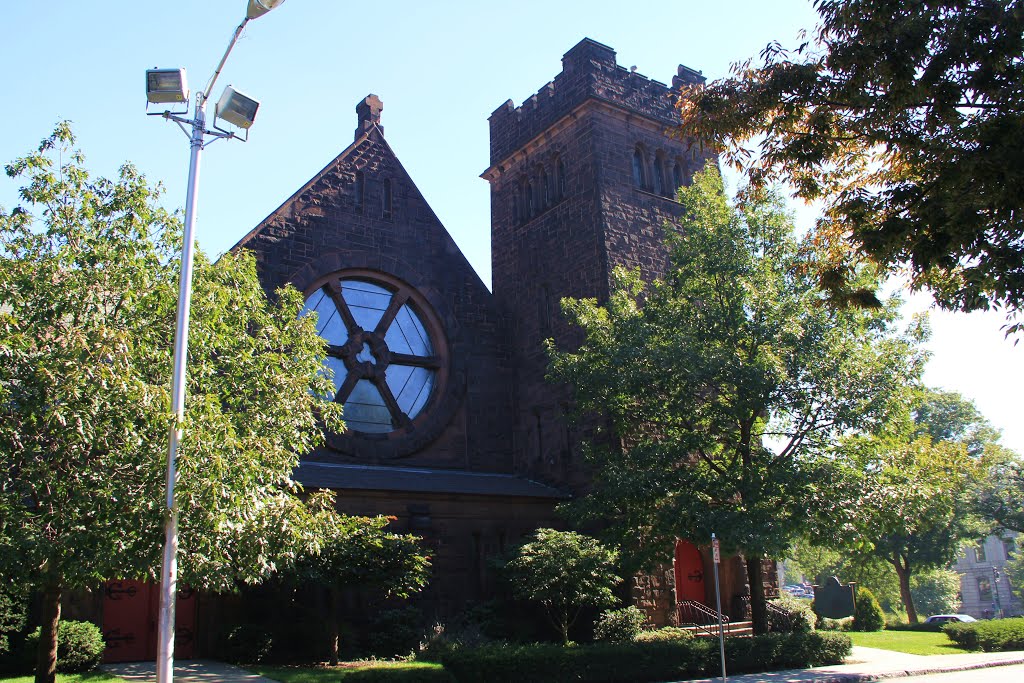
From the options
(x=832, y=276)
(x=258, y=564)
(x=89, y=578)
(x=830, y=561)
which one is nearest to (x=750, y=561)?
(x=832, y=276)

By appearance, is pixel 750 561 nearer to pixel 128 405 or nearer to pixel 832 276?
pixel 832 276

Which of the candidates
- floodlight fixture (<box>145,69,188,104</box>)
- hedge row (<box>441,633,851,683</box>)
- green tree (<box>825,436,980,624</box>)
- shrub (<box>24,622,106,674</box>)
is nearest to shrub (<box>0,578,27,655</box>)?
shrub (<box>24,622,106,674</box>)

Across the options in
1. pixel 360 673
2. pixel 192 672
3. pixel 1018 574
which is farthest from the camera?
pixel 1018 574

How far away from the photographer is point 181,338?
10.9m

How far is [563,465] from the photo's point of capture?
2445 cm

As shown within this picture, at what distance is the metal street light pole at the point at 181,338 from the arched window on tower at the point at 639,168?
17543mm

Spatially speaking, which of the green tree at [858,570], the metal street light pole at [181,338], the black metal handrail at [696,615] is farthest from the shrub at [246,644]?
the green tree at [858,570]

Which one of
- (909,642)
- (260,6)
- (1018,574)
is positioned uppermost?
(260,6)

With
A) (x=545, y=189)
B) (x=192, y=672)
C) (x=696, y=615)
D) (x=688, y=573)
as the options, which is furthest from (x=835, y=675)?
(x=545, y=189)

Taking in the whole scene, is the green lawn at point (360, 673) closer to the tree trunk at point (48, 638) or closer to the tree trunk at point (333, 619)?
the tree trunk at point (333, 619)

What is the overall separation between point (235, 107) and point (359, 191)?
1411 cm

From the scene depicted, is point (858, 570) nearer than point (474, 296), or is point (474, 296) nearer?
point (474, 296)

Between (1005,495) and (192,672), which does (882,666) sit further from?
(1005,495)

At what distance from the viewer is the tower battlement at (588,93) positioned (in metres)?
27.1
